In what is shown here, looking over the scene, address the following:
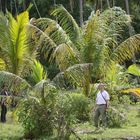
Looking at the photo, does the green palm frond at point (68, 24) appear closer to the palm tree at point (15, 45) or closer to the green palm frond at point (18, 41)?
the palm tree at point (15, 45)

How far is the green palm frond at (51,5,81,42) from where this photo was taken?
20250mm

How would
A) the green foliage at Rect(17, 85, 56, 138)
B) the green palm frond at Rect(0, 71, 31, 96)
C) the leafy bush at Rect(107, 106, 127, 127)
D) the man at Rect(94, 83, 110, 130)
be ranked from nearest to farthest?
the green palm frond at Rect(0, 71, 31, 96) < the green foliage at Rect(17, 85, 56, 138) < the man at Rect(94, 83, 110, 130) < the leafy bush at Rect(107, 106, 127, 127)

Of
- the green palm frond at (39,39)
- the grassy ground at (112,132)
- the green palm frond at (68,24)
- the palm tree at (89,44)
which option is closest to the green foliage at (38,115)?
the grassy ground at (112,132)

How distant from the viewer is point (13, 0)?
136 feet

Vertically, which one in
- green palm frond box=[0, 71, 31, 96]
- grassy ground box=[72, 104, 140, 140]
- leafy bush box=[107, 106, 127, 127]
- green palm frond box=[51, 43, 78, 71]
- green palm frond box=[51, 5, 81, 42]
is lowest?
grassy ground box=[72, 104, 140, 140]

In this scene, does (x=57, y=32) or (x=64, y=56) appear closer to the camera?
(x=64, y=56)

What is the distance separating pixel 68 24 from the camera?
20.8 meters

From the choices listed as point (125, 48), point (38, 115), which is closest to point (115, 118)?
point (125, 48)

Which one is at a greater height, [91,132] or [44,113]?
[44,113]

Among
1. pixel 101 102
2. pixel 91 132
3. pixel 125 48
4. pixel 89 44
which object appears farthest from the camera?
pixel 125 48

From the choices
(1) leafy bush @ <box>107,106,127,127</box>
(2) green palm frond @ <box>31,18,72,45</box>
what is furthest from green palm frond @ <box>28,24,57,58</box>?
(1) leafy bush @ <box>107,106,127,127</box>

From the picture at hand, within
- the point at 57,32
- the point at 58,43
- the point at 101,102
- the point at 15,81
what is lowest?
the point at 101,102

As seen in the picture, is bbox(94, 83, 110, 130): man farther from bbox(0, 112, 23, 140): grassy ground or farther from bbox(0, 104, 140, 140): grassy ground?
bbox(0, 112, 23, 140): grassy ground

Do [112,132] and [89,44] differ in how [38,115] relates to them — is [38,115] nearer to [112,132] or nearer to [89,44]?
[112,132]
